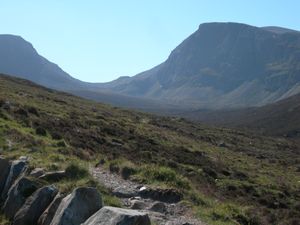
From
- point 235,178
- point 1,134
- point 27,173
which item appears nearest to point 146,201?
point 27,173

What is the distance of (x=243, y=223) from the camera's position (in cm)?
1377

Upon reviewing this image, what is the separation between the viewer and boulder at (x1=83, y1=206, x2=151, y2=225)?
955 cm

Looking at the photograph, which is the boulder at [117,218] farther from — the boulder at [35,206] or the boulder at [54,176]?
the boulder at [54,176]

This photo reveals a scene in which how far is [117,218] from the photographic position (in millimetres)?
9602

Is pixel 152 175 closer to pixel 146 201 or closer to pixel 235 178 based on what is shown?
pixel 146 201

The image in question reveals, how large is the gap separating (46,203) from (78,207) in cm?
177

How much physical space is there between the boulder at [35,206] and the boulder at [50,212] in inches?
12.5

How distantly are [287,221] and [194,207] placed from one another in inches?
174

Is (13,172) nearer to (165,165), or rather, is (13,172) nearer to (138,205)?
(138,205)

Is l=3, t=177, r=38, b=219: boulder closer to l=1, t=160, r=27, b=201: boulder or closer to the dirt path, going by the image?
l=1, t=160, r=27, b=201: boulder

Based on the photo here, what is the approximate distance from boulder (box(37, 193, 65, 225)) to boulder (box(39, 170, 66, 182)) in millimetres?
2040

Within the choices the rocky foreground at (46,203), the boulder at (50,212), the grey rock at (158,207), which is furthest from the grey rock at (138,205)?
the boulder at (50,212)

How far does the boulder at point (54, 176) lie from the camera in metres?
14.2

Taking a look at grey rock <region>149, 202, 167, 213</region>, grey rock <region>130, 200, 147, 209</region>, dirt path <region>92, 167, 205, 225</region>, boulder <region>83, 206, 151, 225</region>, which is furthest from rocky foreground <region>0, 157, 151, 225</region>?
grey rock <region>149, 202, 167, 213</region>
